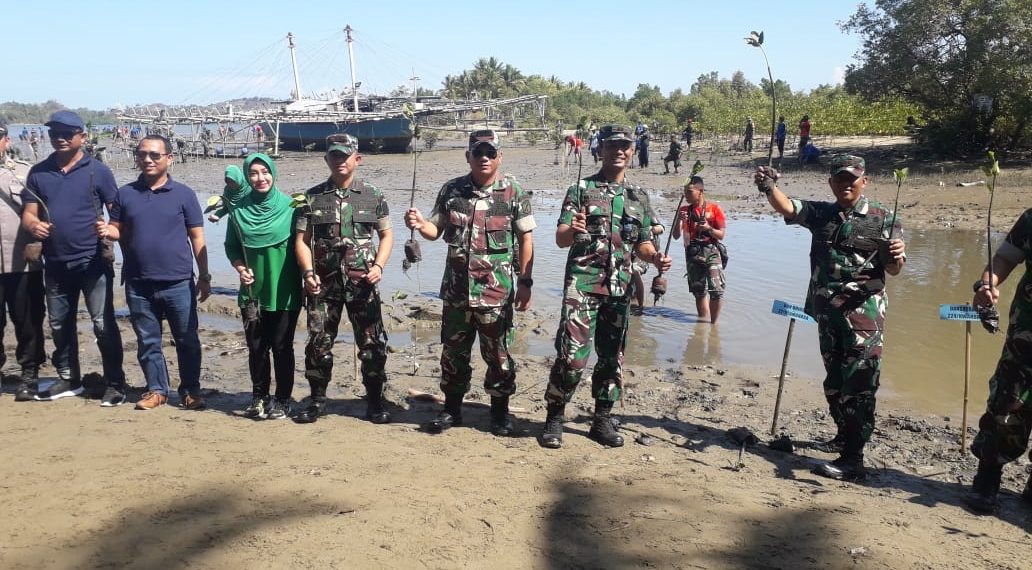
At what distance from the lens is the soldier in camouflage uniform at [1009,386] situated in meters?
3.72

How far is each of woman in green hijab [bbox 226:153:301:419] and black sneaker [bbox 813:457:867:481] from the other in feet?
11.4

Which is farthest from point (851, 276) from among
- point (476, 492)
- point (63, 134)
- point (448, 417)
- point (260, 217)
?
point (63, 134)

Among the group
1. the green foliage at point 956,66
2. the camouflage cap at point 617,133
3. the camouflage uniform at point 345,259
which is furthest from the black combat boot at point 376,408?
the green foliage at point 956,66

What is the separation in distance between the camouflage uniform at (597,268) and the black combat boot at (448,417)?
74 centimetres

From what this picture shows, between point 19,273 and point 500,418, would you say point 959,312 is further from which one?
point 19,273

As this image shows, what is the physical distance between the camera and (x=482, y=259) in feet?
14.6

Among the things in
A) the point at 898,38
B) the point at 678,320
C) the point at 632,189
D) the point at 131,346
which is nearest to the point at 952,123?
the point at 898,38

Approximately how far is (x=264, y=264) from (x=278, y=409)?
104 cm

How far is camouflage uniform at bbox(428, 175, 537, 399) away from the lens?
4.45 m

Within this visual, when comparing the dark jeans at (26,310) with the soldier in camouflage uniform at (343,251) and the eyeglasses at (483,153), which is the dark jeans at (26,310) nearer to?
the soldier in camouflage uniform at (343,251)

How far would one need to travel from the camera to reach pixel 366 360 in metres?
4.78

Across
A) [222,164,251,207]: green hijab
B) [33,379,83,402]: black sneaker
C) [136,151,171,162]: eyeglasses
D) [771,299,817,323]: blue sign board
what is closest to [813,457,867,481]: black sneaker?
[771,299,817,323]: blue sign board

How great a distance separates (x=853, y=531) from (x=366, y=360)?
9.83 feet

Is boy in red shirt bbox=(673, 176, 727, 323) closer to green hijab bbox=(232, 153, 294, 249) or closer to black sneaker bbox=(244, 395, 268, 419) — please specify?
green hijab bbox=(232, 153, 294, 249)
